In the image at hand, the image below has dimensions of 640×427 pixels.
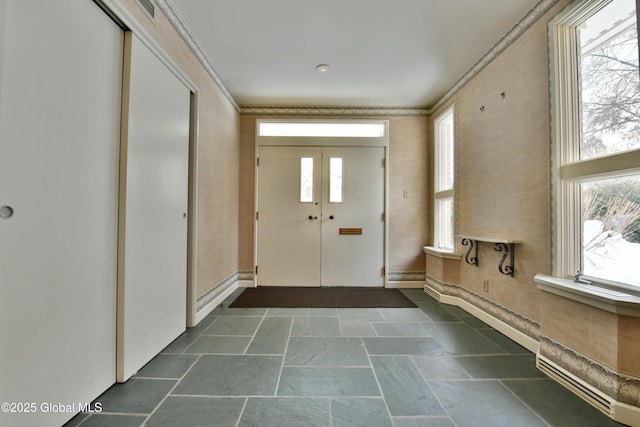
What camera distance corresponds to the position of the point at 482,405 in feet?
4.24

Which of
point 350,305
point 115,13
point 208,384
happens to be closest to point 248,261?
point 350,305

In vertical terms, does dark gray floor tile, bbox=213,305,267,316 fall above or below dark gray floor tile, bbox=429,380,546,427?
above

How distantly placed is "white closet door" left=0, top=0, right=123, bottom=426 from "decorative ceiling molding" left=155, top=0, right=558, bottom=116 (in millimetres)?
653

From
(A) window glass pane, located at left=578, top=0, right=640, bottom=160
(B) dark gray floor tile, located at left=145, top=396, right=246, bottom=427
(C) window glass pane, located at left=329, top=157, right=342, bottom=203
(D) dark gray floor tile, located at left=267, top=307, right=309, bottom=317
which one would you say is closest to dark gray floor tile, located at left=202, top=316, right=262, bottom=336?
(D) dark gray floor tile, located at left=267, top=307, right=309, bottom=317

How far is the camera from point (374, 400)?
Answer: 1.32 metres

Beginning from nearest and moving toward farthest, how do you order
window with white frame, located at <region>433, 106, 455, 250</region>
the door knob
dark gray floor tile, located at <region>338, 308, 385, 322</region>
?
1. the door knob
2. dark gray floor tile, located at <region>338, 308, 385, 322</region>
3. window with white frame, located at <region>433, 106, 455, 250</region>

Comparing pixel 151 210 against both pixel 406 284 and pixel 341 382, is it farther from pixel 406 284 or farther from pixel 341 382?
pixel 406 284

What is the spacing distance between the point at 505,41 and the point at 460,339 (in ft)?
7.99

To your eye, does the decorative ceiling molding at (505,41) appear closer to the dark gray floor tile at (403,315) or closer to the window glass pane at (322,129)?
the window glass pane at (322,129)

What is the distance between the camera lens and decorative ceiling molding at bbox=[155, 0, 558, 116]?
1766 millimetres

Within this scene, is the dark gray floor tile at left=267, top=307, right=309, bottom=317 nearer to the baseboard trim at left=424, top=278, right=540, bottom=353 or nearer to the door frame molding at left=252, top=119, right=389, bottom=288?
the door frame molding at left=252, top=119, right=389, bottom=288

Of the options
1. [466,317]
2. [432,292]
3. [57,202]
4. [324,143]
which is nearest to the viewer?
[57,202]

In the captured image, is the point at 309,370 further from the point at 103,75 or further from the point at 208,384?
the point at 103,75

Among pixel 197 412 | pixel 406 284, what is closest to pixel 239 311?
pixel 197 412
